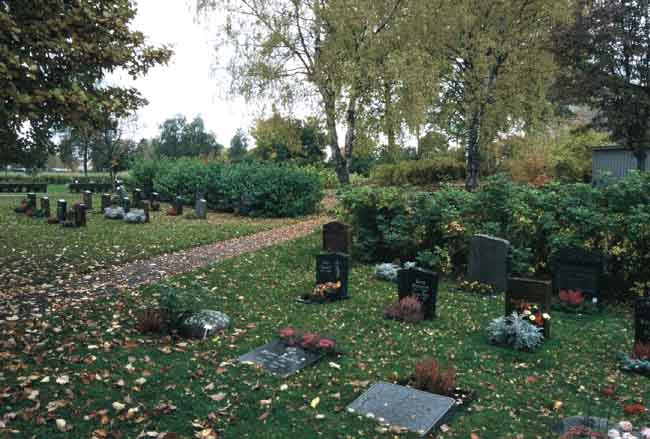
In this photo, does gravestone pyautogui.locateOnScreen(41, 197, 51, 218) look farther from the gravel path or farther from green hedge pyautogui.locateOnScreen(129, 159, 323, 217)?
the gravel path

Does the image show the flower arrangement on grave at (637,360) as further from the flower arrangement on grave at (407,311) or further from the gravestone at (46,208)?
the gravestone at (46,208)

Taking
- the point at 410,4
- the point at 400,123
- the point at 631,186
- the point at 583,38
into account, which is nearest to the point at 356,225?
the point at 631,186

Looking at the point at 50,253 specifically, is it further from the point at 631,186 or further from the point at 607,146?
the point at 607,146

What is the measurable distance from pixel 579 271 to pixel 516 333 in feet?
10.9

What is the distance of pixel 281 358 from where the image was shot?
6098mm

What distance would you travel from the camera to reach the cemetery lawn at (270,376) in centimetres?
462

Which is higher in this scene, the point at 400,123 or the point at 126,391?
the point at 400,123

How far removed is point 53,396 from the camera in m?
4.93

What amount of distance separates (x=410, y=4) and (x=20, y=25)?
1704 centimetres

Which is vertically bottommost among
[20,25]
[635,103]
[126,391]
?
[126,391]

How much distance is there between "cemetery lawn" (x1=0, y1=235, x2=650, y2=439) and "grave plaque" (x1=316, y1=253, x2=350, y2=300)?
0.42m

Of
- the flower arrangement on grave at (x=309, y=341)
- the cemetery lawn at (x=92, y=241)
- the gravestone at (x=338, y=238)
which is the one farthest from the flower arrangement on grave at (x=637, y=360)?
the cemetery lawn at (x=92, y=241)

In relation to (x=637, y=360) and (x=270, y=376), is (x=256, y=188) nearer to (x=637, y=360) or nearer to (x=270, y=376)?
(x=270, y=376)

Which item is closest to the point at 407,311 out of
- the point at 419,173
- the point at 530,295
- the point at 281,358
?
the point at 530,295
